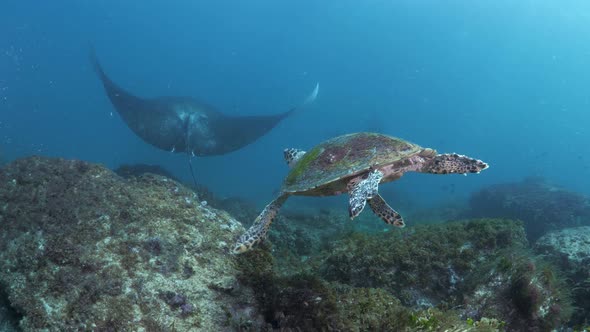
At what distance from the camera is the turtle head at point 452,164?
4781mm

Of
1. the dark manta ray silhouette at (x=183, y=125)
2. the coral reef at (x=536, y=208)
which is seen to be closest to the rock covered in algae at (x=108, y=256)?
the dark manta ray silhouette at (x=183, y=125)

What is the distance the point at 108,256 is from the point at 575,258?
785 centimetres

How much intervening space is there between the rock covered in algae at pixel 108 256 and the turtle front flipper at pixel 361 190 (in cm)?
167

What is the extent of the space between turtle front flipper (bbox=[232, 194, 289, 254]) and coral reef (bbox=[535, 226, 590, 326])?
4829 millimetres

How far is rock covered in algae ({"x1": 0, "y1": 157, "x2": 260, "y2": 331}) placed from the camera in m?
3.59

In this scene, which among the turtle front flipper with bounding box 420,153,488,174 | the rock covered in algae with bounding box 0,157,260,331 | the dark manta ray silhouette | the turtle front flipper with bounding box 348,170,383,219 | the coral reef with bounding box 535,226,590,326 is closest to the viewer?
the rock covered in algae with bounding box 0,157,260,331

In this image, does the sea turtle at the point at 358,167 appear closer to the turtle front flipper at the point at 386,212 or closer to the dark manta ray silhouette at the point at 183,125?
the turtle front flipper at the point at 386,212

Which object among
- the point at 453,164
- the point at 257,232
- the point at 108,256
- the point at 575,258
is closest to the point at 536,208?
the point at 575,258

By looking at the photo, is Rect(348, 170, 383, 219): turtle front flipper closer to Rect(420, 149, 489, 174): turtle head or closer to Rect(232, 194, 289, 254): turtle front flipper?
Rect(420, 149, 489, 174): turtle head

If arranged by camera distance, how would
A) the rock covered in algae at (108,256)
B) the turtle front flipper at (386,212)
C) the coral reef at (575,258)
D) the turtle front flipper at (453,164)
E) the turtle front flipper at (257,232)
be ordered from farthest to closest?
the coral reef at (575,258), the turtle front flipper at (386,212), the turtle front flipper at (453,164), the turtle front flipper at (257,232), the rock covered in algae at (108,256)

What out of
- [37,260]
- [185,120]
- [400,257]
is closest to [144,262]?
[37,260]

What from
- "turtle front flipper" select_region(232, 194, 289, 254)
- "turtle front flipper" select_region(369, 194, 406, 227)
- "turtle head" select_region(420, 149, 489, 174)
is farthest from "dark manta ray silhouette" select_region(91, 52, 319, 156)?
"turtle head" select_region(420, 149, 489, 174)

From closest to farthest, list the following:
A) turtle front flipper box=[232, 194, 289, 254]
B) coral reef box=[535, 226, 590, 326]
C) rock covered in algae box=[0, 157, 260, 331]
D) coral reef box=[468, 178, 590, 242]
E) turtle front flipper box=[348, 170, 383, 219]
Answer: rock covered in algae box=[0, 157, 260, 331], turtle front flipper box=[348, 170, 383, 219], turtle front flipper box=[232, 194, 289, 254], coral reef box=[535, 226, 590, 326], coral reef box=[468, 178, 590, 242]

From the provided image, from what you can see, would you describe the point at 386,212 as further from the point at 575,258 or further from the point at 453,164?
the point at 575,258
